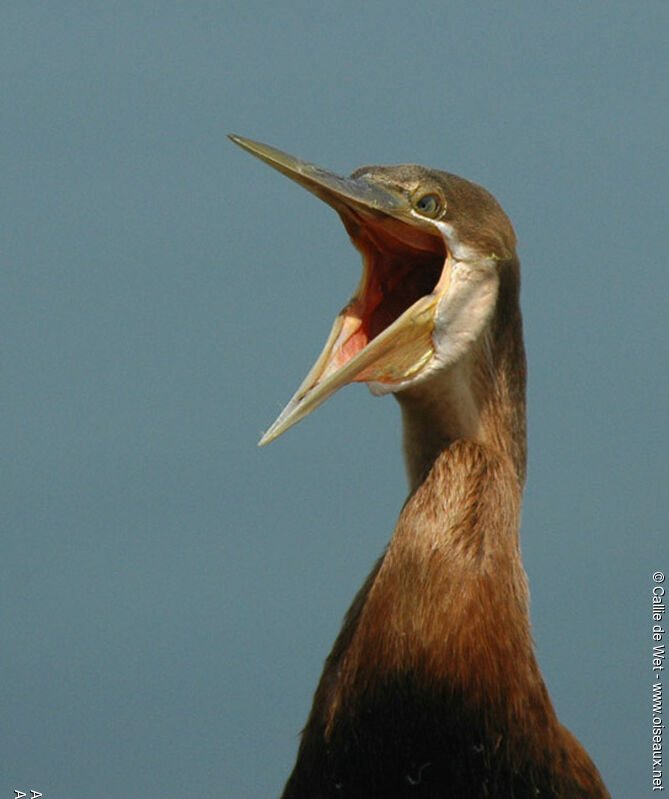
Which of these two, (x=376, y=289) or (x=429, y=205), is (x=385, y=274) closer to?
(x=376, y=289)

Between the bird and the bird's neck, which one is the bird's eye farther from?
the bird's neck

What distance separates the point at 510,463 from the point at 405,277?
61 centimetres

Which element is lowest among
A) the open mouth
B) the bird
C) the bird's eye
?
the bird

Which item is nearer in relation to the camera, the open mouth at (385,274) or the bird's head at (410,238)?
the bird's head at (410,238)

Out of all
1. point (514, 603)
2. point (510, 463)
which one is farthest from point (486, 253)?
point (514, 603)

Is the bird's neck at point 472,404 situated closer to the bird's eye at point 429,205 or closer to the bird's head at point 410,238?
the bird's head at point 410,238

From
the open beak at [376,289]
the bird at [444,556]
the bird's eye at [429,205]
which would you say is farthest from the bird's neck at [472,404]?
the bird's eye at [429,205]

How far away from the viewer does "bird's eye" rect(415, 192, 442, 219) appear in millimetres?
4805

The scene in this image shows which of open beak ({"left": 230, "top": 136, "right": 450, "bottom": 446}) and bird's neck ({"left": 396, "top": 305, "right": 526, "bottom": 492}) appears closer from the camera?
open beak ({"left": 230, "top": 136, "right": 450, "bottom": 446})

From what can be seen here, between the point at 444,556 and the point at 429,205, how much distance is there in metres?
0.92

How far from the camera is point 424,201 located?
4.81 m

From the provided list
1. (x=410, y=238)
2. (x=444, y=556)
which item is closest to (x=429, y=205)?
(x=410, y=238)

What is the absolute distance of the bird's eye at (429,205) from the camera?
15.8 ft

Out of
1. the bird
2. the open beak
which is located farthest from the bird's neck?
the open beak
